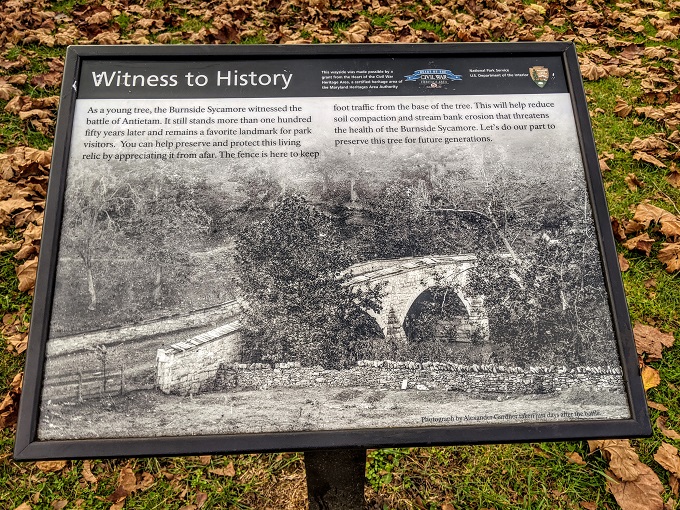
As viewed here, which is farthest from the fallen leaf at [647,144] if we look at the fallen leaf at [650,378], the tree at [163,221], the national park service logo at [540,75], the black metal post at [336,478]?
the tree at [163,221]

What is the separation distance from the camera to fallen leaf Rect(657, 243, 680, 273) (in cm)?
348

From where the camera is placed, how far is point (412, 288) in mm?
1822

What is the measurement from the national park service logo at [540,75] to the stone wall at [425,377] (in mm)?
1139

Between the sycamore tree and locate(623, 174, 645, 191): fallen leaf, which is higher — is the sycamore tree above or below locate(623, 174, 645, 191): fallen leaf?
below

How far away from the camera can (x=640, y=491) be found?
2.59 metres

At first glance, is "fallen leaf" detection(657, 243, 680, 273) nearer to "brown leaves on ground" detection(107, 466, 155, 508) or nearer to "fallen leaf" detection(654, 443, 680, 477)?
"fallen leaf" detection(654, 443, 680, 477)

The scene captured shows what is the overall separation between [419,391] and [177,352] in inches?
31.8

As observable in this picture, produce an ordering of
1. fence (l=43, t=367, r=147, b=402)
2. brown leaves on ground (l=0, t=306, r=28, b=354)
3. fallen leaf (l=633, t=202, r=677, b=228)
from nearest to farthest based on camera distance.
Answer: fence (l=43, t=367, r=147, b=402) < brown leaves on ground (l=0, t=306, r=28, b=354) < fallen leaf (l=633, t=202, r=677, b=228)

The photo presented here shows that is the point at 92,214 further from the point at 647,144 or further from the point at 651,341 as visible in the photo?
the point at 647,144

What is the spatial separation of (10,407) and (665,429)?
3.54 meters

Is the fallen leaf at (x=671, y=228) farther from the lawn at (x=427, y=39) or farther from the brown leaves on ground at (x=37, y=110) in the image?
the brown leaves on ground at (x=37, y=110)

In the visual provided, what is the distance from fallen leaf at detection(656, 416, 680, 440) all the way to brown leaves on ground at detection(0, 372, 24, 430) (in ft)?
11.3

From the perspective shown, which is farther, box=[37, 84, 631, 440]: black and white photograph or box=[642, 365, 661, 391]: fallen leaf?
box=[642, 365, 661, 391]: fallen leaf

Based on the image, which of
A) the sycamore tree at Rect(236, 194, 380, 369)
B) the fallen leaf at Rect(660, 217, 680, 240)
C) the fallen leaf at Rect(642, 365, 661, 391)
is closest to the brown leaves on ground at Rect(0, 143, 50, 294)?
the sycamore tree at Rect(236, 194, 380, 369)
